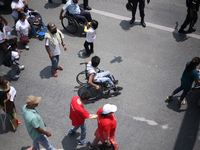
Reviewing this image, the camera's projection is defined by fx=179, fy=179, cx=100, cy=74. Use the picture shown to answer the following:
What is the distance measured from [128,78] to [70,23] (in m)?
3.42

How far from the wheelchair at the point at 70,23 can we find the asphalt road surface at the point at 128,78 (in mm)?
254

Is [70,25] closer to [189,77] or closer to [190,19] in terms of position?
[190,19]

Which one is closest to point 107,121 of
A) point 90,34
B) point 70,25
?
point 90,34

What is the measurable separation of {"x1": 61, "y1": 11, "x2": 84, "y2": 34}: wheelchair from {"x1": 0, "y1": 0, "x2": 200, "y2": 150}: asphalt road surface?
0.25 m

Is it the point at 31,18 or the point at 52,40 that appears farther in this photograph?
the point at 31,18

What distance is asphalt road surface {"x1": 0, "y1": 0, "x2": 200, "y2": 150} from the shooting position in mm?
4766

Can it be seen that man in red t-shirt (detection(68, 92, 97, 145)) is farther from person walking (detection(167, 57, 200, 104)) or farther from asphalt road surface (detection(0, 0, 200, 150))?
person walking (detection(167, 57, 200, 104))

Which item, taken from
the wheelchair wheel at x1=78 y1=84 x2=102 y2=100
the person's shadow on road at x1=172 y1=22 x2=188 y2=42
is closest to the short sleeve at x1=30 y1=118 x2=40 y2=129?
the wheelchair wheel at x1=78 y1=84 x2=102 y2=100

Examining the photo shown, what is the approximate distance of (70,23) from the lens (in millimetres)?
7426

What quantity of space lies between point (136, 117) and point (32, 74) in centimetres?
370

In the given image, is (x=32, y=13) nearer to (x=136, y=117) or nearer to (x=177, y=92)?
(x=136, y=117)

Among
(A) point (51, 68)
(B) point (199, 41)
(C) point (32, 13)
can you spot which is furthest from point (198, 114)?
(C) point (32, 13)

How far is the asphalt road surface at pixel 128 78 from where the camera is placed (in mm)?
4766

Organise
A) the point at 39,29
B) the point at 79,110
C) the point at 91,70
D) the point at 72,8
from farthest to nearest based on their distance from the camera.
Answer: the point at 39,29 → the point at 72,8 → the point at 91,70 → the point at 79,110
